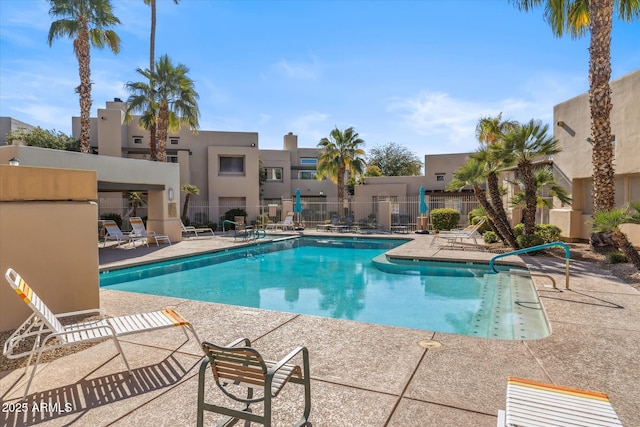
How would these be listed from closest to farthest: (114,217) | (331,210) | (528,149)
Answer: (528,149)
(114,217)
(331,210)

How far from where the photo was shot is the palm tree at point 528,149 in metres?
11.0

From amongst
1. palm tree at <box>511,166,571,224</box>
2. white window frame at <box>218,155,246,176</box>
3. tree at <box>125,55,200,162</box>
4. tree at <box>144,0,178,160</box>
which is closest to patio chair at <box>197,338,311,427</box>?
palm tree at <box>511,166,571,224</box>

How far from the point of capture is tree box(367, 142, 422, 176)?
41.6 meters

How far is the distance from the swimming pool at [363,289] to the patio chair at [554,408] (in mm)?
3458

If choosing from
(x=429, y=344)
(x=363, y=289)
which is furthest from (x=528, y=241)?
(x=429, y=344)

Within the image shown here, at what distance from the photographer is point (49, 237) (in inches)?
199

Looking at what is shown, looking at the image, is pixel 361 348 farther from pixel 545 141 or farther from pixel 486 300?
pixel 545 141

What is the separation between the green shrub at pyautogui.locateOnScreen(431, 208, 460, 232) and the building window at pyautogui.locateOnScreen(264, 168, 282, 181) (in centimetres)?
1568

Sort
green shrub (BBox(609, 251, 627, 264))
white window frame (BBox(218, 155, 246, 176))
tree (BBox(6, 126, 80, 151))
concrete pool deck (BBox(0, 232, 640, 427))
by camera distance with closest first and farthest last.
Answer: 1. concrete pool deck (BBox(0, 232, 640, 427))
2. green shrub (BBox(609, 251, 627, 264))
3. tree (BBox(6, 126, 80, 151))
4. white window frame (BBox(218, 155, 246, 176))

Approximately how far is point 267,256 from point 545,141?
9.95 meters

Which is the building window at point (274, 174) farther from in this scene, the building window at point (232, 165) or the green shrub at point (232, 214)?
the green shrub at point (232, 214)

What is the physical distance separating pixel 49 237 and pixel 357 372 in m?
4.47

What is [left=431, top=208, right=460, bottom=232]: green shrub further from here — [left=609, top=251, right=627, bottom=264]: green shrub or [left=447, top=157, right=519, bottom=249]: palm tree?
[left=609, top=251, right=627, bottom=264]: green shrub

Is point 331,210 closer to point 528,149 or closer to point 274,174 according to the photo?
point 274,174
